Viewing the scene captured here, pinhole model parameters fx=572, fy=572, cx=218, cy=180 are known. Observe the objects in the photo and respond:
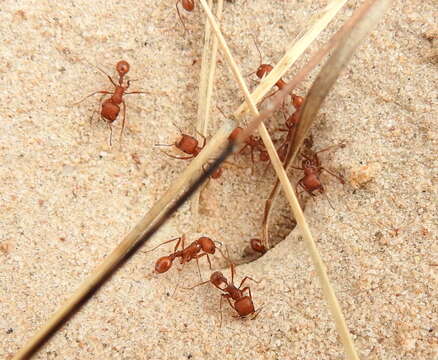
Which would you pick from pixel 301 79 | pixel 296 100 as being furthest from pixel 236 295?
pixel 301 79

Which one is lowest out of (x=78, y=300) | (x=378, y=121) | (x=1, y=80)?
(x=1, y=80)

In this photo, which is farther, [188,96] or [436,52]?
[188,96]

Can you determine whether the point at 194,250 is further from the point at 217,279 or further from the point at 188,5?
Result: the point at 188,5

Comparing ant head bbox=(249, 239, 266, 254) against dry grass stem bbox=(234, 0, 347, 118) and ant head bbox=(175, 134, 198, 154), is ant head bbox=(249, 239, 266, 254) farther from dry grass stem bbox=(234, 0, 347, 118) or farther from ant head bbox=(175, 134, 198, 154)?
dry grass stem bbox=(234, 0, 347, 118)

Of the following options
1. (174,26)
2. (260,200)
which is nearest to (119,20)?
(174,26)

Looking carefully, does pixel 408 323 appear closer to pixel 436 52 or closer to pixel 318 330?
pixel 318 330

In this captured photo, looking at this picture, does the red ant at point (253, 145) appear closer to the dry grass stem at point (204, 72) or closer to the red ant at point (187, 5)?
the dry grass stem at point (204, 72)

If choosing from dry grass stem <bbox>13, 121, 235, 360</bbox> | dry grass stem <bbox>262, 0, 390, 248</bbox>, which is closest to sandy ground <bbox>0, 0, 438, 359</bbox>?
dry grass stem <bbox>262, 0, 390, 248</bbox>
